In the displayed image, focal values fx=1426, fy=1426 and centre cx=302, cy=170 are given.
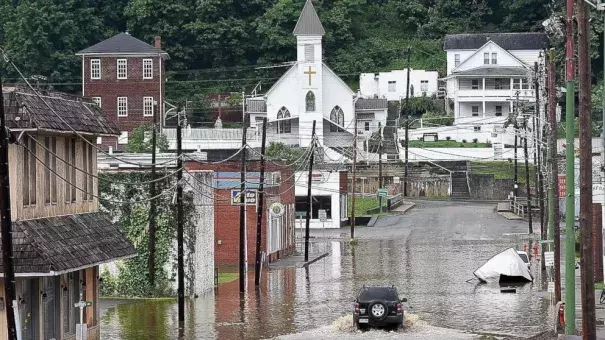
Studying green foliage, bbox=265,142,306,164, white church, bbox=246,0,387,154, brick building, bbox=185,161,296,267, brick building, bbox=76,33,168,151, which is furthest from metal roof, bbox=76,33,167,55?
brick building, bbox=185,161,296,267

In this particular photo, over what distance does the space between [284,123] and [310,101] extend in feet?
9.14

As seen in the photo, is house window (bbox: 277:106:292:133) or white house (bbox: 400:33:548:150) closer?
white house (bbox: 400:33:548:150)

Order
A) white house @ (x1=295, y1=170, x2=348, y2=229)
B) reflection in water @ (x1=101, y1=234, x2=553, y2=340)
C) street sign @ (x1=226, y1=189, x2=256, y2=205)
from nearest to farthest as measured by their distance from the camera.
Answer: reflection in water @ (x1=101, y1=234, x2=553, y2=340), street sign @ (x1=226, y1=189, x2=256, y2=205), white house @ (x1=295, y1=170, x2=348, y2=229)

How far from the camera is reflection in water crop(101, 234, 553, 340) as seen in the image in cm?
4131

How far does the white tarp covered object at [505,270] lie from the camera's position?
56031 mm

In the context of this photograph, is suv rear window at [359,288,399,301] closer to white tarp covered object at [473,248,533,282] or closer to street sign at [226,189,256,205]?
white tarp covered object at [473,248,533,282]

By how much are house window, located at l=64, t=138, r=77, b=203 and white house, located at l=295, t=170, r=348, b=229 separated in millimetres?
51643

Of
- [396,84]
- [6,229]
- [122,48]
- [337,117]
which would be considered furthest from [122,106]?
[6,229]

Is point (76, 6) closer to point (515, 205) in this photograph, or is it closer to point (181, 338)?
point (515, 205)

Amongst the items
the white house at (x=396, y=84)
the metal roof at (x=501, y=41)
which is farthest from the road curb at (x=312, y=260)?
the metal roof at (x=501, y=41)

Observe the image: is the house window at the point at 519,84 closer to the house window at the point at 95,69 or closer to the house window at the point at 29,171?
the house window at the point at 95,69

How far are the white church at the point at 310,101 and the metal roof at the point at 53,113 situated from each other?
2967 inches

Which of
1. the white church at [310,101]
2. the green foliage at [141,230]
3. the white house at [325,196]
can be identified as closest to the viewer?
the green foliage at [141,230]

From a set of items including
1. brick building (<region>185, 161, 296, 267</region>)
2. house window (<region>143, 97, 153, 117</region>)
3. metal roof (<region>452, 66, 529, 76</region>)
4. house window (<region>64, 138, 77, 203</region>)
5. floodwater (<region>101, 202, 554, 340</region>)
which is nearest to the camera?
house window (<region>64, 138, 77, 203</region>)
